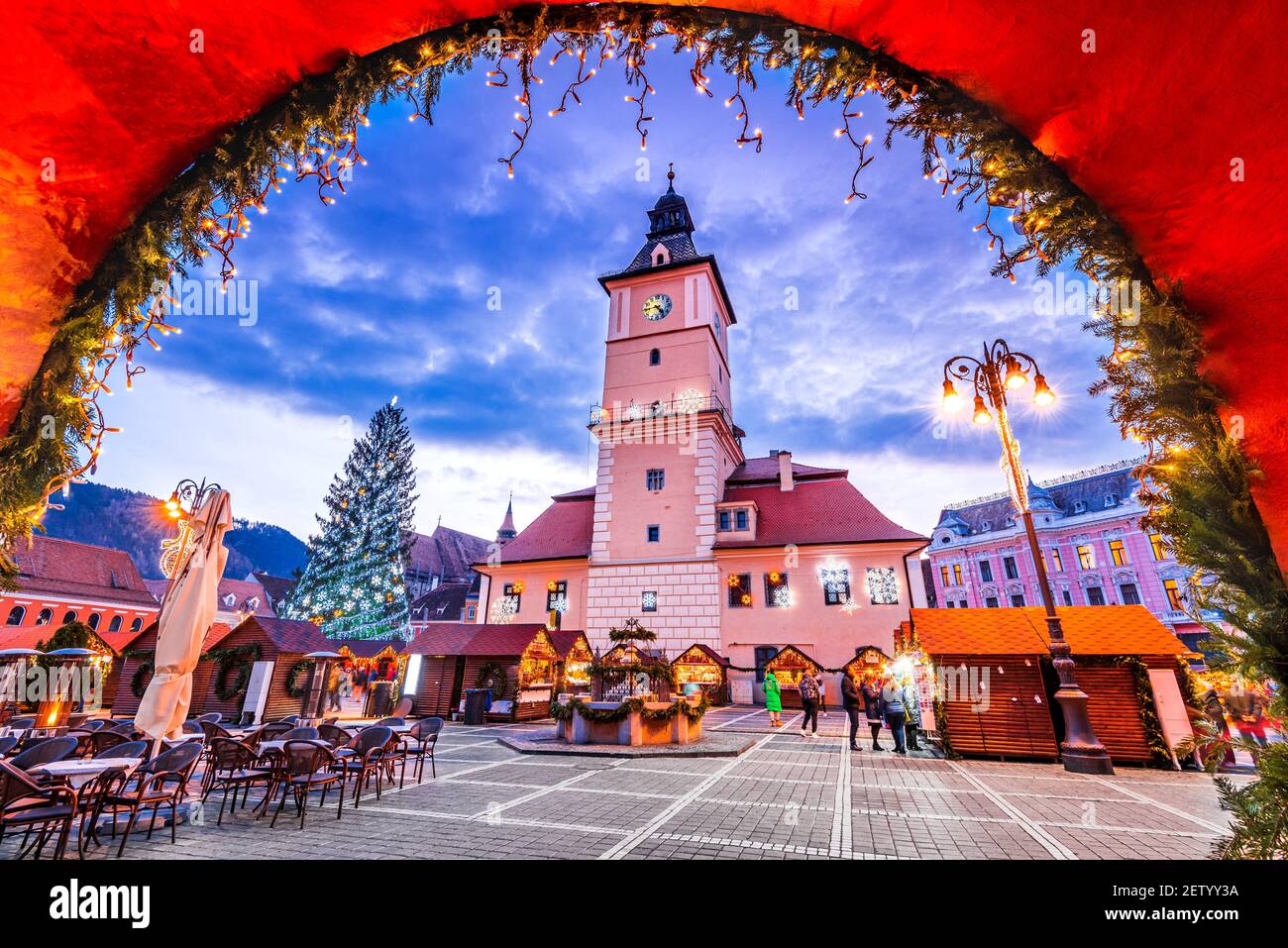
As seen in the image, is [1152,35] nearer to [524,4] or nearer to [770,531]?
[524,4]

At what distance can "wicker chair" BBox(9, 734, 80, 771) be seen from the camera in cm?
646

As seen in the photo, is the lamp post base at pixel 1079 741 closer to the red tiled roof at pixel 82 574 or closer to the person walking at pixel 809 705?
the person walking at pixel 809 705

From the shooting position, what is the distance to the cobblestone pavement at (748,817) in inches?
221

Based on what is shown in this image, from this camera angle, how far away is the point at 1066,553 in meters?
41.0

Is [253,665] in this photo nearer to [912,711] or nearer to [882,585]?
[912,711]

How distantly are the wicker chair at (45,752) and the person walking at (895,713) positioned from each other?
14707mm

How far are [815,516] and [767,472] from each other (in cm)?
528

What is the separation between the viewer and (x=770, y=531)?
91.2 feet

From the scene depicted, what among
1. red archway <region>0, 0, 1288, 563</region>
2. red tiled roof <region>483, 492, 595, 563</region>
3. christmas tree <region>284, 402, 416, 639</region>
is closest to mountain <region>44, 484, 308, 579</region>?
christmas tree <region>284, 402, 416, 639</region>

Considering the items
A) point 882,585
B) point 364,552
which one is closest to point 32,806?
point 882,585

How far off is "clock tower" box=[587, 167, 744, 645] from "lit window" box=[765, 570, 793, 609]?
2609 mm

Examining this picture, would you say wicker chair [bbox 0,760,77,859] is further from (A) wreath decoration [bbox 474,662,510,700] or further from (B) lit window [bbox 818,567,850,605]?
(B) lit window [bbox 818,567,850,605]
